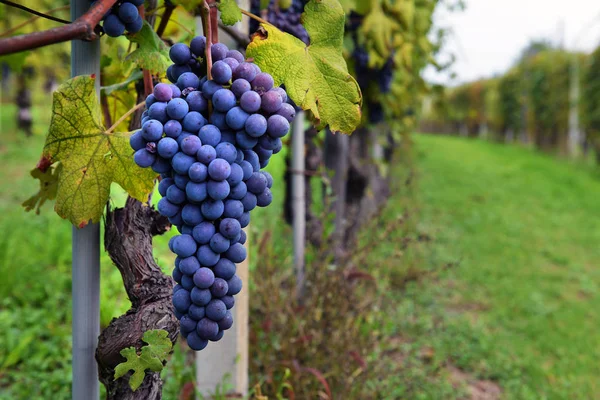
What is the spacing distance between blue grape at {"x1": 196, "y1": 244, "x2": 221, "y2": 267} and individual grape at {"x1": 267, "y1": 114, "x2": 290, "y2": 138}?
219 millimetres

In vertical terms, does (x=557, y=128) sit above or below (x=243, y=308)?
above

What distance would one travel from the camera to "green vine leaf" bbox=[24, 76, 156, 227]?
100cm

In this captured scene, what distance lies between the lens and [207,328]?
892 mm

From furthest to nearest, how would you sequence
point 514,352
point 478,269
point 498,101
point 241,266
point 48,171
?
1. point 498,101
2. point 478,269
3. point 514,352
4. point 241,266
5. point 48,171

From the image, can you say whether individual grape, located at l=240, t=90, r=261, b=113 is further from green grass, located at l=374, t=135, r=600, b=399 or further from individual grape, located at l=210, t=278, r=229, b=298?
Result: green grass, located at l=374, t=135, r=600, b=399

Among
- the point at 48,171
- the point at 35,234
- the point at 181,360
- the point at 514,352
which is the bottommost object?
the point at 514,352

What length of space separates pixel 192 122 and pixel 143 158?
10 cm

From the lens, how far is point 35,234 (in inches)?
187

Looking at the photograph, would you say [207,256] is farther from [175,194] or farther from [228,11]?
[228,11]

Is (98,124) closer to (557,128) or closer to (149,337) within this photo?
(149,337)

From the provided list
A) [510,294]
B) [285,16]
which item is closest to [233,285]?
[285,16]

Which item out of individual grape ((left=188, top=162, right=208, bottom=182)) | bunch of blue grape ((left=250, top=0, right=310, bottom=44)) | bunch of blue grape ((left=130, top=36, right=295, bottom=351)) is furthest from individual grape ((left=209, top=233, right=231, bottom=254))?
bunch of blue grape ((left=250, top=0, right=310, bottom=44))

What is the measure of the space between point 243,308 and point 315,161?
1.88 meters

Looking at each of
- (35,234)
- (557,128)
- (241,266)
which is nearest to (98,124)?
(241,266)
